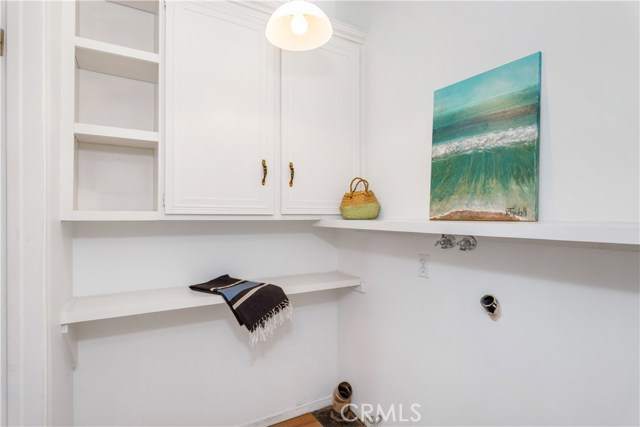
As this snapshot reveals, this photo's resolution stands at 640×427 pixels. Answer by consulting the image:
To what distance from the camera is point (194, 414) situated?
1.66m

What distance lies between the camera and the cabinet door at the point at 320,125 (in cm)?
158

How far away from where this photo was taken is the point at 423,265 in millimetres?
1464

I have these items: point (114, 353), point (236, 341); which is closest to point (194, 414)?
point (236, 341)

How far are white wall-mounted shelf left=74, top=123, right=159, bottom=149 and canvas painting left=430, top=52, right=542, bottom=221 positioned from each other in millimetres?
1182

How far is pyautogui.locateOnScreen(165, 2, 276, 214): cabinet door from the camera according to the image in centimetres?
133

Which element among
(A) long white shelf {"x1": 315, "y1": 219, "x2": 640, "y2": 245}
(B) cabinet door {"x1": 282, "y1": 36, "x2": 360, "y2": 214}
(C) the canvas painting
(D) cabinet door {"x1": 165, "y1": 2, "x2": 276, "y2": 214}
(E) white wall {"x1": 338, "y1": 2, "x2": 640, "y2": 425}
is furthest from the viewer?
(B) cabinet door {"x1": 282, "y1": 36, "x2": 360, "y2": 214}

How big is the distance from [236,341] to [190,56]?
1.42 m

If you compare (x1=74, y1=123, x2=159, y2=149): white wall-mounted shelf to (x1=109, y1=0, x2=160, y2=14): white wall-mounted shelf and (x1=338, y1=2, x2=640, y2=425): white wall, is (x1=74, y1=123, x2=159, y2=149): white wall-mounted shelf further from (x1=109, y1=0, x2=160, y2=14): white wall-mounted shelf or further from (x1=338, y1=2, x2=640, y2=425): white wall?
(x1=338, y1=2, x2=640, y2=425): white wall

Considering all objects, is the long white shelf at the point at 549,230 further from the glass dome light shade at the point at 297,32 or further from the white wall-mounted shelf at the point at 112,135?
the white wall-mounted shelf at the point at 112,135

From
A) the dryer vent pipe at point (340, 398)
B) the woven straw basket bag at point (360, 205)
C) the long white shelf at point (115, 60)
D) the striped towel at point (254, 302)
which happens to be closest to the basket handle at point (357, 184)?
the woven straw basket bag at point (360, 205)

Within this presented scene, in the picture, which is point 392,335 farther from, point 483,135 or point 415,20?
point 415,20
